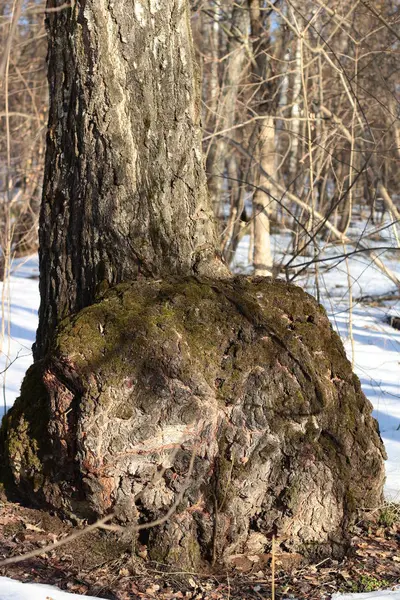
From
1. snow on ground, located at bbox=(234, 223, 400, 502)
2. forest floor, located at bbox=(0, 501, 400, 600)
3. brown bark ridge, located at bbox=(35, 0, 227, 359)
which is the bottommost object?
forest floor, located at bbox=(0, 501, 400, 600)

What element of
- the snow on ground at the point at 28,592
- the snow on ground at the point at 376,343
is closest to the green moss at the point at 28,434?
the snow on ground at the point at 28,592

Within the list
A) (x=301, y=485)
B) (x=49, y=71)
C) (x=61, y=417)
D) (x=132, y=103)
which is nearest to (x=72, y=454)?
(x=61, y=417)

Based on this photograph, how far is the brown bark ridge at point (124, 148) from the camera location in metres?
3.01

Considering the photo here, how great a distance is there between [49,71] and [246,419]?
1.85 meters

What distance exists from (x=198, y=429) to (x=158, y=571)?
57 cm

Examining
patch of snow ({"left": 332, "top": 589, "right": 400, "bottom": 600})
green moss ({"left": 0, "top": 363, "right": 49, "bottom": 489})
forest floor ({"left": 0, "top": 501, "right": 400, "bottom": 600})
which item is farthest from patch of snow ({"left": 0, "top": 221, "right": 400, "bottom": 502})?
patch of snow ({"left": 332, "top": 589, "right": 400, "bottom": 600})

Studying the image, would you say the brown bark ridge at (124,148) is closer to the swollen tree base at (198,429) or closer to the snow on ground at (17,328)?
the swollen tree base at (198,429)

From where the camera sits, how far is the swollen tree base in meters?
2.68

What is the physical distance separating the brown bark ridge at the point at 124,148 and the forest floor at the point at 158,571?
100 centimetres

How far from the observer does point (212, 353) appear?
9.22 ft

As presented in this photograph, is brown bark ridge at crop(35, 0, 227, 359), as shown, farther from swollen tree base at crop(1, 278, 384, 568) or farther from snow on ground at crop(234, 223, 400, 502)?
snow on ground at crop(234, 223, 400, 502)

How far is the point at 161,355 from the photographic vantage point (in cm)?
272

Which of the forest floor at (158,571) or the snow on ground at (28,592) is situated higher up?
the snow on ground at (28,592)

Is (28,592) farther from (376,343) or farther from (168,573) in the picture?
(376,343)
